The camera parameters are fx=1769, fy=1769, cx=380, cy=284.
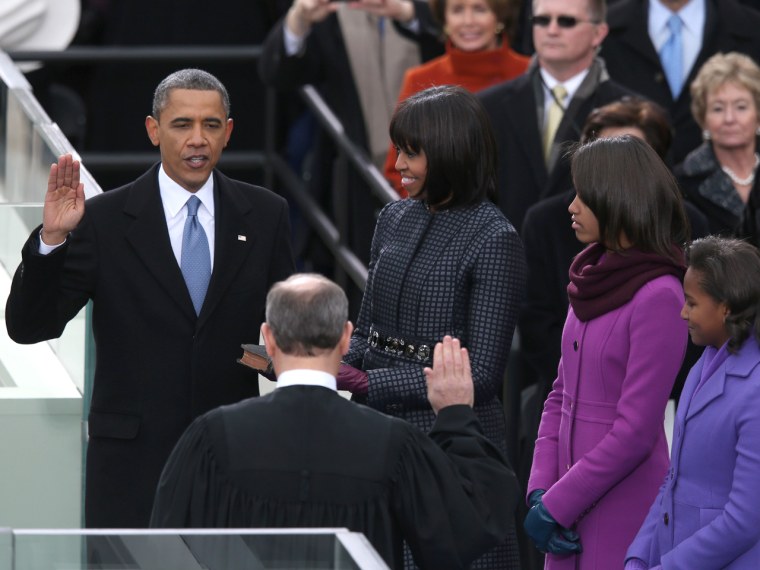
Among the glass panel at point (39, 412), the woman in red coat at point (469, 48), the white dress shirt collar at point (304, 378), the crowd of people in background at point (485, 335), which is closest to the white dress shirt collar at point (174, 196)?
the crowd of people in background at point (485, 335)

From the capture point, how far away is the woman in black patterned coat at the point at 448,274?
4543 millimetres

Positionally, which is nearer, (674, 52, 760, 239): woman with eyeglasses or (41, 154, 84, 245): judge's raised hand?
(41, 154, 84, 245): judge's raised hand

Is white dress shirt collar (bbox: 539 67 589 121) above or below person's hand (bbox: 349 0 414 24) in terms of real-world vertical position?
below

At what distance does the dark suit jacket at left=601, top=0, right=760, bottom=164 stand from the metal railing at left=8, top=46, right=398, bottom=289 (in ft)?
3.92

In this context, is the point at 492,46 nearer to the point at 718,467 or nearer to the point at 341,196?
the point at 341,196

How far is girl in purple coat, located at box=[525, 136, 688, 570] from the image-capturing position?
444 cm

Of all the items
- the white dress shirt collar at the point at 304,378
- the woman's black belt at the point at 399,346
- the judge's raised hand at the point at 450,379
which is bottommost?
the woman's black belt at the point at 399,346

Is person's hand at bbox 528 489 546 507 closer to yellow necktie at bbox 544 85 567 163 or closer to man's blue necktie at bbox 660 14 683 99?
yellow necktie at bbox 544 85 567 163

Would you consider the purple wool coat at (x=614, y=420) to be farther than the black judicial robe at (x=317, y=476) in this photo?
Yes

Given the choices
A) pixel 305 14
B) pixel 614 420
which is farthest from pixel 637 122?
pixel 305 14

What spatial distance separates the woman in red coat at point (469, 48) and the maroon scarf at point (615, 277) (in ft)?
8.10

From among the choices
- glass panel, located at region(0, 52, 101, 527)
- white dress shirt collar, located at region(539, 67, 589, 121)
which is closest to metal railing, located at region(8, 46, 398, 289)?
white dress shirt collar, located at region(539, 67, 589, 121)

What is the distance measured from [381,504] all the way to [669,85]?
3987 millimetres

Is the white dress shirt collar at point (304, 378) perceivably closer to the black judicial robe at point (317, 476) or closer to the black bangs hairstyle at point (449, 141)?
the black judicial robe at point (317, 476)
